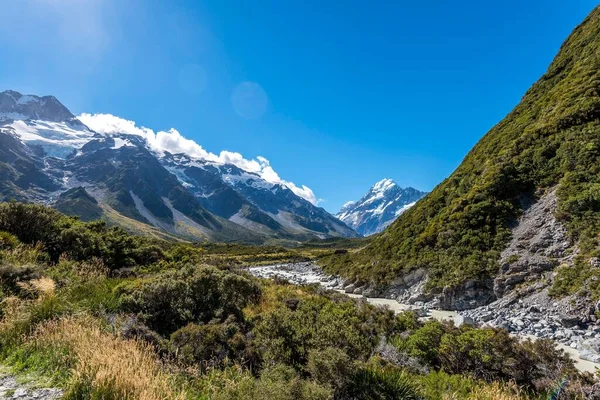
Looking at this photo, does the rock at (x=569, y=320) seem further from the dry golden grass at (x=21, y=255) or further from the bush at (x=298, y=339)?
the dry golden grass at (x=21, y=255)

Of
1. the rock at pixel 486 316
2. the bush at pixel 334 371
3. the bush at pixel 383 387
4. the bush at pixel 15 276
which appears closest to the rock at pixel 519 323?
the rock at pixel 486 316

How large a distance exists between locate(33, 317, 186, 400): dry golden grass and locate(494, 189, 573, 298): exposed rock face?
69.5ft

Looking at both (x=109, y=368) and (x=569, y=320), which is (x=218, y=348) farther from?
(x=569, y=320)

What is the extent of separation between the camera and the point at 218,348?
303 inches

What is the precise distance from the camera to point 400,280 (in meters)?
26.7

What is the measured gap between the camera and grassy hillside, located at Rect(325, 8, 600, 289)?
2142 cm

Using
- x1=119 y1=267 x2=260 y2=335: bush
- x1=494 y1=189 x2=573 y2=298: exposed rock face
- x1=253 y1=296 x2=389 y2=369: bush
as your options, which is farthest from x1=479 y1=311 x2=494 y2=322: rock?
x1=119 y1=267 x2=260 y2=335: bush

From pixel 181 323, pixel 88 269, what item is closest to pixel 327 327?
pixel 181 323

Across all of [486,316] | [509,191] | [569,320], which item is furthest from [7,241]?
[509,191]

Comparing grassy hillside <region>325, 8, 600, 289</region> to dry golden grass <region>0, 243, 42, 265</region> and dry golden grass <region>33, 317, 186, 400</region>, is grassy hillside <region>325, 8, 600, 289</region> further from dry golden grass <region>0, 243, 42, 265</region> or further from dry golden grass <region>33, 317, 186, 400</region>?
dry golden grass <region>0, 243, 42, 265</region>

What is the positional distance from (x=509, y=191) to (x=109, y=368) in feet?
101

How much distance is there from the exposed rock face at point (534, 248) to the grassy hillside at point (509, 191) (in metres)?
0.72

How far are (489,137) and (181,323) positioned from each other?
46.7 meters

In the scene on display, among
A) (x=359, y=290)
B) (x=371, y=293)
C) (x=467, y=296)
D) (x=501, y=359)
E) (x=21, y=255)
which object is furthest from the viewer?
(x=359, y=290)
